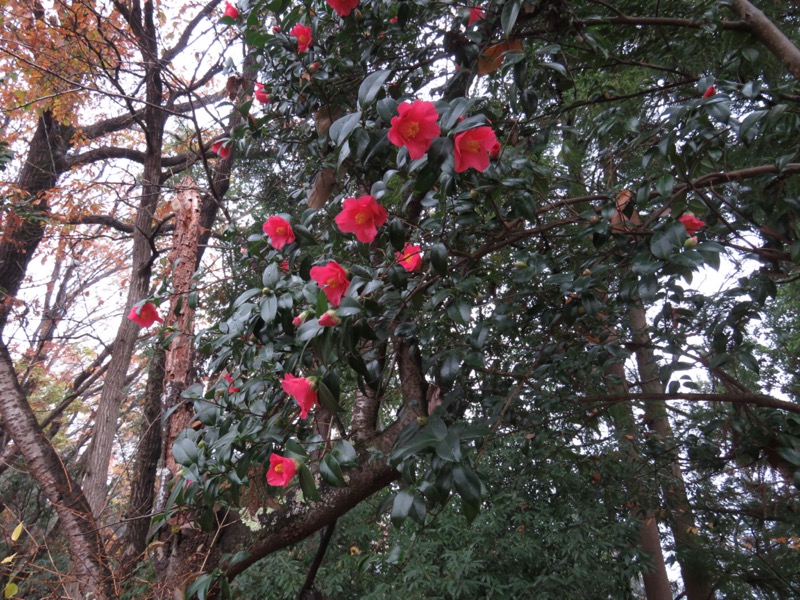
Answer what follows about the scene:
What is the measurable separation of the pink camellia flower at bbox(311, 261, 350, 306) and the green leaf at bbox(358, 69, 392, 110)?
0.86 ft

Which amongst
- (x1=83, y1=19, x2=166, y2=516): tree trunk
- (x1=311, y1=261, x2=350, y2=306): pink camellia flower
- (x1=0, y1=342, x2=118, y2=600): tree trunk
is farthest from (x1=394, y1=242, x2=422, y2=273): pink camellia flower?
(x1=83, y1=19, x2=166, y2=516): tree trunk

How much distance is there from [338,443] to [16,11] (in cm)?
446

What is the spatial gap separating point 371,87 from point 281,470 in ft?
2.14

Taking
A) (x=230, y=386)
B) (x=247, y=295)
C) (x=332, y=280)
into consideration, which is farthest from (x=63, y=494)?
(x=332, y=280)

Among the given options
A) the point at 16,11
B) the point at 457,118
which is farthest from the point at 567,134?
the point at 16,11

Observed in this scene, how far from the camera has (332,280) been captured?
87 cm

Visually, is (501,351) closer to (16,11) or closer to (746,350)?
(746,350)

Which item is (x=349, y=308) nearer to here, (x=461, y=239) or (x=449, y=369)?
(x=449, y=369)

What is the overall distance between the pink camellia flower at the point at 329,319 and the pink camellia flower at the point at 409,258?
267 mm

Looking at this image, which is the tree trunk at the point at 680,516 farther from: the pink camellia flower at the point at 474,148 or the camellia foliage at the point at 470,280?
the pink camellia flower at the point at 474,148

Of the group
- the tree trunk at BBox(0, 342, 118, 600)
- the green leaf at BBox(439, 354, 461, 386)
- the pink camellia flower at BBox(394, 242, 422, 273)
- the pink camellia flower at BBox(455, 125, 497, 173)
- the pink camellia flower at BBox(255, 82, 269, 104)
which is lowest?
the tree trunk at BBox(0, 342, 118, 600)

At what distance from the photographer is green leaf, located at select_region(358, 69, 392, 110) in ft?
2.58

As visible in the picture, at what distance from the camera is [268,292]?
3.12ft

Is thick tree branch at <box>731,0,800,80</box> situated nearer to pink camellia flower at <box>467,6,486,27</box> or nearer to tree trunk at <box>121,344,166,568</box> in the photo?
pink camellia flower at <box>467,6,486,27</box>
